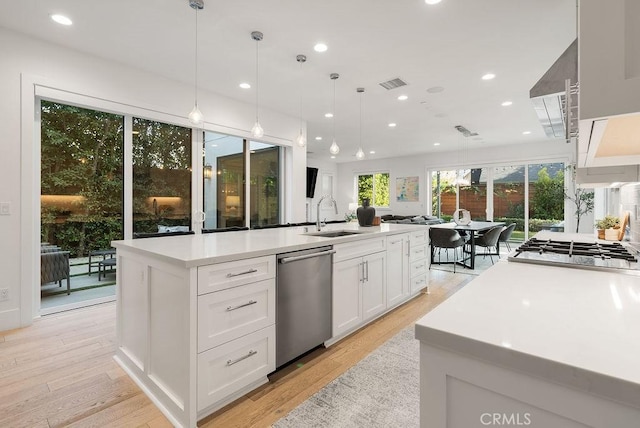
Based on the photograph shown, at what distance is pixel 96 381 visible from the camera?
203cm

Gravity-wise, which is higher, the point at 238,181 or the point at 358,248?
the point at 238,181

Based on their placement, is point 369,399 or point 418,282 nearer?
point 369,399

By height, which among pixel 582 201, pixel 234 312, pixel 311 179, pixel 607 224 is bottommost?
pixel 234 312

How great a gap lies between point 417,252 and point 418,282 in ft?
1.28

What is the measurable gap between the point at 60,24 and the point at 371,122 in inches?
189

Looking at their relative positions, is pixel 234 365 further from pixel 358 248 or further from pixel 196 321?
pixel 358 248

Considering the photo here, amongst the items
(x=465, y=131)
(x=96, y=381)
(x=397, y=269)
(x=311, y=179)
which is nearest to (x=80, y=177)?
(x=96, y=381)

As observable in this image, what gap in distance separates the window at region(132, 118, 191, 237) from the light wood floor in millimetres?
1527

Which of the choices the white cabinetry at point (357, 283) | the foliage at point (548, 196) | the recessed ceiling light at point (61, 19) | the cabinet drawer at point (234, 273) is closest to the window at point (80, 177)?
the recessed ceiling light at point (61, 19)

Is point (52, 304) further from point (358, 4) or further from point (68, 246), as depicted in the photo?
point (358, 4)

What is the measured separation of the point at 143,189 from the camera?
4.04m

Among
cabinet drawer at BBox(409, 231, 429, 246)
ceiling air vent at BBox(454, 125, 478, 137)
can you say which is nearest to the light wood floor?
cabinet drawer at BBox(409, 231, 429, 246)

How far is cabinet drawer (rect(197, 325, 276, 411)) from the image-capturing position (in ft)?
5.27

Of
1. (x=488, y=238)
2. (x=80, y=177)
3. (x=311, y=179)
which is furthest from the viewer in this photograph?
(x=311, y=179)
